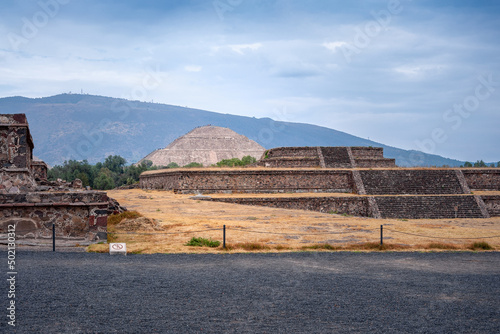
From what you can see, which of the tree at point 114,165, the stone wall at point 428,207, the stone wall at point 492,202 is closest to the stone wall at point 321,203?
the stone wall at point 428,207

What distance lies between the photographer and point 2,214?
12906mm

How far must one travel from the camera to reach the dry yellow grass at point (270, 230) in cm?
1465

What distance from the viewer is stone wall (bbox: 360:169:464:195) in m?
30.9

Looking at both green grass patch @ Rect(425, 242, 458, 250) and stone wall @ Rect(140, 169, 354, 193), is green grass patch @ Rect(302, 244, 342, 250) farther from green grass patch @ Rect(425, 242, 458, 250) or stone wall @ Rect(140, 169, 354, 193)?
stone wall @ Rect(140, 169, 354, 193)

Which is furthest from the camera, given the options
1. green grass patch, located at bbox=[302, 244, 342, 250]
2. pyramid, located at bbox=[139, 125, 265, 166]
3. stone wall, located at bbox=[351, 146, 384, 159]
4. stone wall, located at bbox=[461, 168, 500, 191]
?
pyramid, located at bbox=[139, 125, 265, 166]

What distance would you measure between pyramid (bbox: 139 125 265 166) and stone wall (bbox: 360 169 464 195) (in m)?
67.8

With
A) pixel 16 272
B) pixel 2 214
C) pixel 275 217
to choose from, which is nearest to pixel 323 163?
pixel 275 217

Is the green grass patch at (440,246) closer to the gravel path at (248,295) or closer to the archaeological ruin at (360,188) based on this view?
the gravel path at (248,295)

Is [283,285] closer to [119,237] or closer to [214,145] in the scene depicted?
[119,237]

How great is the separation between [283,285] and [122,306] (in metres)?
3.25

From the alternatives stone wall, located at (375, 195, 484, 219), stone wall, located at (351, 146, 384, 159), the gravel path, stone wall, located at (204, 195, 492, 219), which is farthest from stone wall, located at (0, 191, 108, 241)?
stone wall, located at (351, 146, 384, 159)

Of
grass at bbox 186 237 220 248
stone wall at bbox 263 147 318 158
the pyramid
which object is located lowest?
grass at bbox 186 237 220 248

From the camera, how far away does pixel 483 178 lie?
110ft

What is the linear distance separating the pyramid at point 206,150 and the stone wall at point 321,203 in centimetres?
7203
